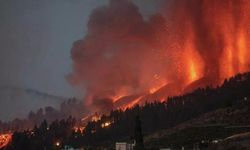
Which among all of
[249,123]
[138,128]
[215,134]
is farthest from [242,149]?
[249,123]

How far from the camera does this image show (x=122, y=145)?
130625 millimetres

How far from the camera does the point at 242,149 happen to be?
250 ft

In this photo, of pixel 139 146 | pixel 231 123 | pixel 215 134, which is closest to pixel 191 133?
pixel 231 123

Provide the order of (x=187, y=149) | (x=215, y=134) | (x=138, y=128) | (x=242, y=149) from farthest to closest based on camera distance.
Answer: (x=215, y=134) < (x=187, y=149) < (x=138, y=128) < (x=242, y=149)

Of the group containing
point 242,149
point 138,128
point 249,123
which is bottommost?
point 242,149

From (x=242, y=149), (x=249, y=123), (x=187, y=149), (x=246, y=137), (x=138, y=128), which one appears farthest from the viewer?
(x=249, y=123)

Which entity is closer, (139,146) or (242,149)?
(242,149)

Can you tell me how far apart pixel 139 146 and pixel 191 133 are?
329ft

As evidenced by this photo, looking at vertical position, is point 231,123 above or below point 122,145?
above

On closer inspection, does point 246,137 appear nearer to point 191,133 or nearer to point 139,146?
point 139,146

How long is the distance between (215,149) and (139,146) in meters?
21.6

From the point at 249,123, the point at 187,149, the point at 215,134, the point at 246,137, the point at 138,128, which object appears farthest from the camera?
the point at 249,123

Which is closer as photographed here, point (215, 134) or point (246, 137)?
point (246, 137)

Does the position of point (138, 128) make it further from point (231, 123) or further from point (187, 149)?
point (231, 123)
